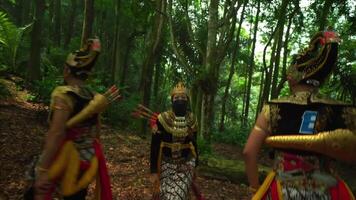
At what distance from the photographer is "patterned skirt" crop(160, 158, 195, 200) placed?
5.98 metres

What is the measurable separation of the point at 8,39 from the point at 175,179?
1064cm

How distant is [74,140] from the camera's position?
4.54 m

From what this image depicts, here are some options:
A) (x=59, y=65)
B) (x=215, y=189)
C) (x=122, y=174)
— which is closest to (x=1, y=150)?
(x=122, y=174)

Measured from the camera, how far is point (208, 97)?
1064 cm

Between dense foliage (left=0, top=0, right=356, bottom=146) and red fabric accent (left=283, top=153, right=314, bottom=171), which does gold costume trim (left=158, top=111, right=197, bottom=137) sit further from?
dense foliage (left=0, top=0, right=356, bottom=146)

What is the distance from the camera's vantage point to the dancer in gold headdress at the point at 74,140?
4.25 meters

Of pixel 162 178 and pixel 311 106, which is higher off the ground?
pixel 311 106

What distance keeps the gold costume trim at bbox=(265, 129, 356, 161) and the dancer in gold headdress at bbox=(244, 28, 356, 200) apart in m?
0.04

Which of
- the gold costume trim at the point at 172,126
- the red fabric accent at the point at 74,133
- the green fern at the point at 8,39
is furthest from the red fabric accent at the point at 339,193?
the green fern at the point at 8,39

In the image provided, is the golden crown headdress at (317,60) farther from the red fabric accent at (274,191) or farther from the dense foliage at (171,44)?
the dense foliage at (171,44)

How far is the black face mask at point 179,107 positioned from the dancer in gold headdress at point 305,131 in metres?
2.75

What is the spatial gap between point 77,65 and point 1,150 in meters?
4.53

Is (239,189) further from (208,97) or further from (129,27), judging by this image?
(129,27)

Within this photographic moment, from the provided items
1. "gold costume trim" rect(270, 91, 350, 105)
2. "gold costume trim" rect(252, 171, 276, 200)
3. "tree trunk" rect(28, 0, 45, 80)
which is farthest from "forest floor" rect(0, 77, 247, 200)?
"gold costume trim" rect(270, 91, 350, 105)
